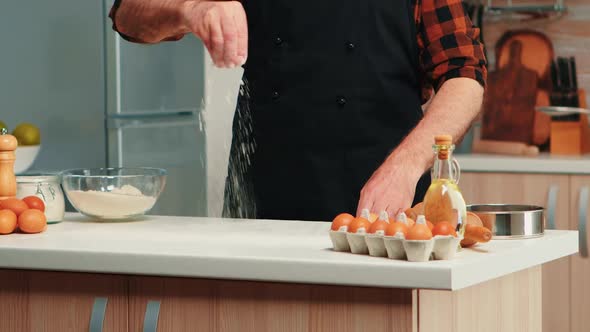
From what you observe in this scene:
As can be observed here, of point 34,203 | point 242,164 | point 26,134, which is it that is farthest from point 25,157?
point 34,203

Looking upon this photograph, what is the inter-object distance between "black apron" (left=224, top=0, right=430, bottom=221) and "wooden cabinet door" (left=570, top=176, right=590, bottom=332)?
125cm

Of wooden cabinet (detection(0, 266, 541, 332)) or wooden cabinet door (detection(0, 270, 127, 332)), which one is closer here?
wooden cabinet (detection(0, 266, 541, 332))

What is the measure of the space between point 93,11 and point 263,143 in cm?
149

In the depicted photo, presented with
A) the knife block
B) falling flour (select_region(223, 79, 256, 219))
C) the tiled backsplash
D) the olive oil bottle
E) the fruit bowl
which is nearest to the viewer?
the olive oil bottle

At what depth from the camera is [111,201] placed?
1991 mm

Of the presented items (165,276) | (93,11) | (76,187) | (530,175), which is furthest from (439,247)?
(93,11)

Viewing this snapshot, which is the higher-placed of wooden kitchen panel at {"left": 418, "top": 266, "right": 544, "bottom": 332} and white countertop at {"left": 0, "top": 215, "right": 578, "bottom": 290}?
white countertop at {"left": 0, "top": 215, "right": 578, "bottom": 290}

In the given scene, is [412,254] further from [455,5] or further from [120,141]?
[120,141]

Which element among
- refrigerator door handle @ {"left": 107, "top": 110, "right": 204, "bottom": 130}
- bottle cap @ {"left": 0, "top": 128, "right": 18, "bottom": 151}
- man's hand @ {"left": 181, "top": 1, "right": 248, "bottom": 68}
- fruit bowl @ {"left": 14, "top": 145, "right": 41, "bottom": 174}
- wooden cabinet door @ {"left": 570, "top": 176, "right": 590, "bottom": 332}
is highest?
man's hand @ {"left": 181, "top": 1, "right": 248, "bottom": 68}

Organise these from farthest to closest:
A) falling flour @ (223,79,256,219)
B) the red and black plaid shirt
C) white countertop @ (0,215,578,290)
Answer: falling flour @ (223,79,256,219) < the red and black plaid shirt < white countertop @ (0,215,578,290)

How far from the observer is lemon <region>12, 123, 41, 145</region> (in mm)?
3359

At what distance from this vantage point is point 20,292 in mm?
1714

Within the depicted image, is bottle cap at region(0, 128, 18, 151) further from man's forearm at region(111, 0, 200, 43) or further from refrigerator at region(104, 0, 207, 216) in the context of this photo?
refrigerator at region(104, 0, 207, 216)

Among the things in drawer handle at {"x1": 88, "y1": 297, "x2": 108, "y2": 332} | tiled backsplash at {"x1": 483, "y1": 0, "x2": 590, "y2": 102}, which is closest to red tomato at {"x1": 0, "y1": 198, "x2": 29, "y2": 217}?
drawer handle at {"x1": 88, "y1": 297, "x2": 108, "y2": 332}
